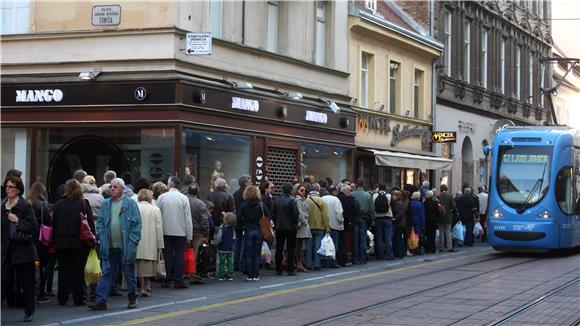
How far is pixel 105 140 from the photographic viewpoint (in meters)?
19.3

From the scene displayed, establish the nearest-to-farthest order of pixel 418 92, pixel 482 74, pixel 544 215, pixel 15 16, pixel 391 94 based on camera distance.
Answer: pixel 15 16 → pixel 544 215 → pixel 391 94 → pixel 418 92 → pixel 482 74

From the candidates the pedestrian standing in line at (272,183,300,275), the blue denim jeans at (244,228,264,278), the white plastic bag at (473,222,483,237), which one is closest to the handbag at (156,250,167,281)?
the blue denim jeans at (244,228,264,278)

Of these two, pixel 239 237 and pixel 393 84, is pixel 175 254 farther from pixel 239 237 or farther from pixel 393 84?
pixel 393 84

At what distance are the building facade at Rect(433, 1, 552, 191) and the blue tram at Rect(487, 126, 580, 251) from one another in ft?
44.0

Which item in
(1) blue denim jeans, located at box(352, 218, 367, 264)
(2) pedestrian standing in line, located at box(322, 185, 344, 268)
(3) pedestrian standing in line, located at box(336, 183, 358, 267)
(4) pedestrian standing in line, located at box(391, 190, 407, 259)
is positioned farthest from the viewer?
(4) pedestrian standing in line, located at box(391, 190, 407, 259)

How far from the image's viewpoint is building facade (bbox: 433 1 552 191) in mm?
36116

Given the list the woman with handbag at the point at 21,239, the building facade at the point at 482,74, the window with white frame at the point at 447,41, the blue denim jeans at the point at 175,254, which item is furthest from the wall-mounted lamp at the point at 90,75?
the window with white frame at the point at 447,41

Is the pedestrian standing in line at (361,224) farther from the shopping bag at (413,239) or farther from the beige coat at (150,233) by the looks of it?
the beige coat at (150,233)

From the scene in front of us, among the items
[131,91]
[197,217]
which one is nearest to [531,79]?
[131,91]

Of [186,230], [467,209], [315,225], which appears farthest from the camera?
[467,209]

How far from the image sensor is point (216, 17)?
20719 mm

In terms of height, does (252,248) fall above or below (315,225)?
below

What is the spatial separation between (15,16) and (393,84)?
49.3 feet

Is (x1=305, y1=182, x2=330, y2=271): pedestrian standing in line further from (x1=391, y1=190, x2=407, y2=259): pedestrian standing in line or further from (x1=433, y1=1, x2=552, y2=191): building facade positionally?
(x1=433, y1=1, x2=552, y2=191): building facade
